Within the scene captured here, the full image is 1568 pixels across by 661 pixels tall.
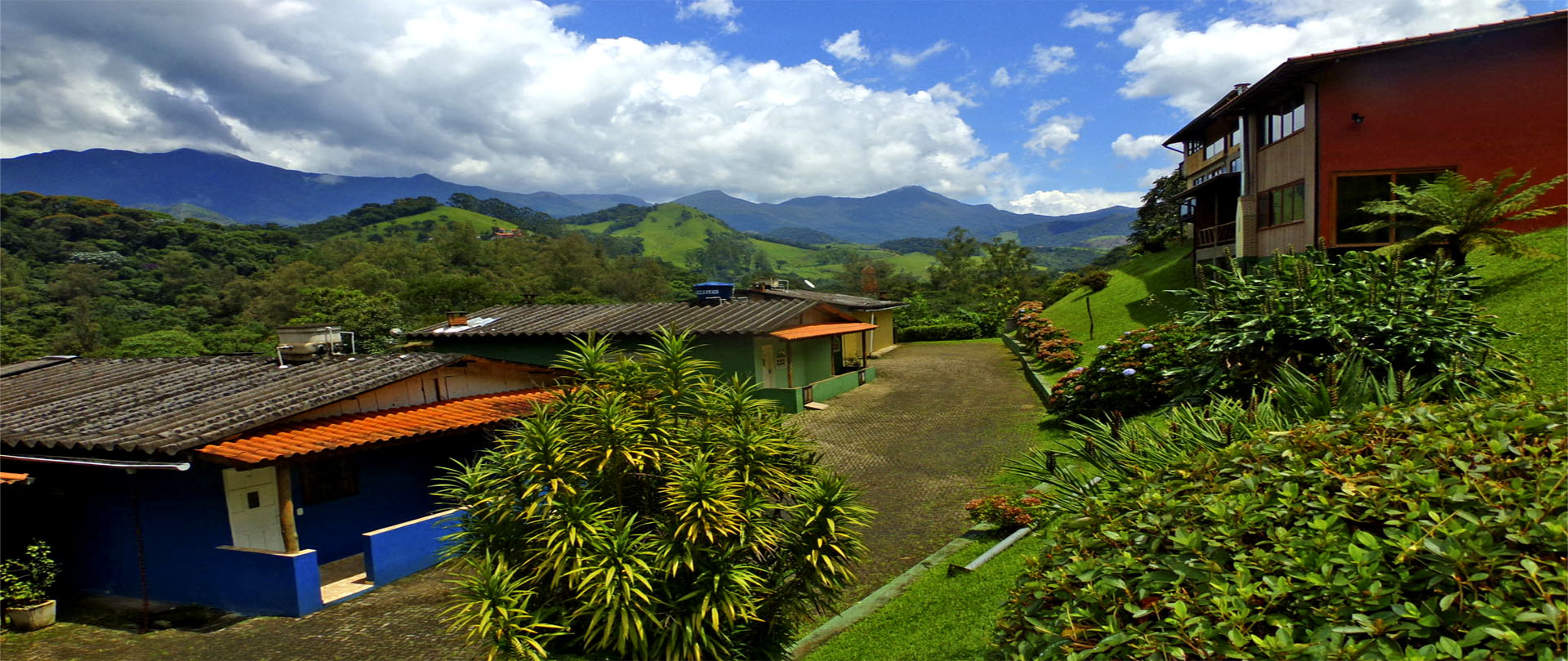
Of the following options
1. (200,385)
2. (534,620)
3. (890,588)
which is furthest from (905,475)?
(200,385)

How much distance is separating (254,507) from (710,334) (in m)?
12.1

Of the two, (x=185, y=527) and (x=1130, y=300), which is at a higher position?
(x=1130, y=300)

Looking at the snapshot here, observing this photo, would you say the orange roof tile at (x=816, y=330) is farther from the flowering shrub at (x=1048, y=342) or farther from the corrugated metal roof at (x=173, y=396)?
the corrugated metal roof at (x=173, y=396)

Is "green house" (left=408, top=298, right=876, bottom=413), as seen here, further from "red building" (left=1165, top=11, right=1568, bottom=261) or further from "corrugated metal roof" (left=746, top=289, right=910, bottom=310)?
"red building" (left=1165, top=11, right=1568, bottom=261)

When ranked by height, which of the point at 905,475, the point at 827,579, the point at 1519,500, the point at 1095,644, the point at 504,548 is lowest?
the point at 905,475

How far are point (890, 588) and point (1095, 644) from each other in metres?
5.58

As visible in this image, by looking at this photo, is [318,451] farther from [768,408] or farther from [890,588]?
[890,588]

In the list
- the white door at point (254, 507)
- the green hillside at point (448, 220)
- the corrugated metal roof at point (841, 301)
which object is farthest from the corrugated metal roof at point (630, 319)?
the green hillside at point (448, 220)

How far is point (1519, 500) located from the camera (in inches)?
89.1

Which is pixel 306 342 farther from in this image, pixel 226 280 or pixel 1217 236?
pixel 226 280

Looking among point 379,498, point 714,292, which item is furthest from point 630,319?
point 379,498

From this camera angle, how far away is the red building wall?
54.0ft

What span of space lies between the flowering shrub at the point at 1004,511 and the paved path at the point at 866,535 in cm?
60

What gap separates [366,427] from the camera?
11.0 m
